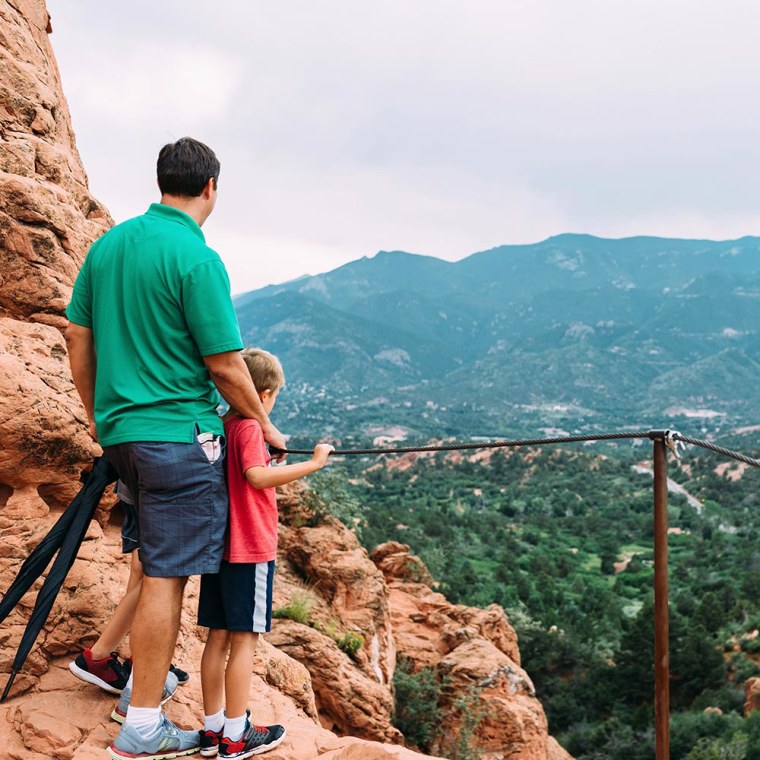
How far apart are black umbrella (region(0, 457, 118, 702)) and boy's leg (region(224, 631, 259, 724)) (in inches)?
32.5

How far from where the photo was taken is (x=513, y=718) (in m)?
8.59

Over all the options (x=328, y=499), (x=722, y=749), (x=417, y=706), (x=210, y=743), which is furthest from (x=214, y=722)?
(x=722, y=749)

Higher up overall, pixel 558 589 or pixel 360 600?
pixel 360 600

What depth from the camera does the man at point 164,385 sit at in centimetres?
277

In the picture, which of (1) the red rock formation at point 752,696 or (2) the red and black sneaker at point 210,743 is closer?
(2) the red and black sneaker at point 210,743

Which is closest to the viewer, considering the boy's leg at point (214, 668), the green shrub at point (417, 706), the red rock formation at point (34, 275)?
the boy's leg at point (214, 668)

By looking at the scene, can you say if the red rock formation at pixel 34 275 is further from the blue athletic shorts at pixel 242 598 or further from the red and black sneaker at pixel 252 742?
the red and black sneaker at pixel 252 742

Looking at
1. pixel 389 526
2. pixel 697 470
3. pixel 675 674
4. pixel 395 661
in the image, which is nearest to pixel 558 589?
pixel 389 526

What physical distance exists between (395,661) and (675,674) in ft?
50.5

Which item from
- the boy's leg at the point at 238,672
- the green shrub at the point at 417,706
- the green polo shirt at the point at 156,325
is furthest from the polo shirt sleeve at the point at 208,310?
the green shrub at the point at 417,706

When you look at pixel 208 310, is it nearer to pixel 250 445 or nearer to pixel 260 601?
pixel 250 445

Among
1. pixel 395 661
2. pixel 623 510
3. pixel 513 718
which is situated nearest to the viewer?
pixel 513 718

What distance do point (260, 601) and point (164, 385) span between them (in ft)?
3.41

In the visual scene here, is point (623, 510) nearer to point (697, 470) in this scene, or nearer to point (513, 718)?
point (697, 470)
